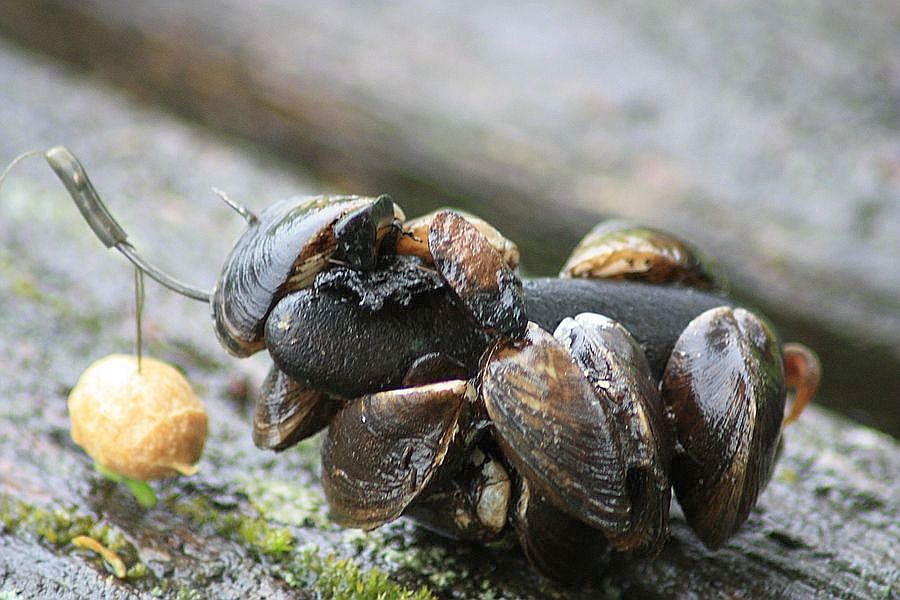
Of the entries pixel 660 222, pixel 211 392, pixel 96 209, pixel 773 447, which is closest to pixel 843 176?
pixel 660 222

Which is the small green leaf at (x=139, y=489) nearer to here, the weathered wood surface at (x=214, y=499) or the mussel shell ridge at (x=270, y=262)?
the weathered wood surface at (x=214, y=499)

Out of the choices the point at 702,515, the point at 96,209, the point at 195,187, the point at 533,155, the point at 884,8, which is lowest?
the point at 195,187

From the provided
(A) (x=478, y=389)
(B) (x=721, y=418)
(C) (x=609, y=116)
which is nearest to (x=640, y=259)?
(B) (x=721, y=418)

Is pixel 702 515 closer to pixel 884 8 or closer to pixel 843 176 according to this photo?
pixel 843 176

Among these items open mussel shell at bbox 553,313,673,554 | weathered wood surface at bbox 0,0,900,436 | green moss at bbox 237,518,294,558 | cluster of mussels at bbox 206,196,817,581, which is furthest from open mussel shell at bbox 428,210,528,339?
weathered wood surface at bbox 0,0,900,436

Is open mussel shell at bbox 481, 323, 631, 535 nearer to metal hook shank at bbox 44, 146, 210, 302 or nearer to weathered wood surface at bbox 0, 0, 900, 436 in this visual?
metal hook shank at bbox 44, 146, 210, 302

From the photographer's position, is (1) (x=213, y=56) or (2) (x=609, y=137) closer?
(2) (x=609, y=137)

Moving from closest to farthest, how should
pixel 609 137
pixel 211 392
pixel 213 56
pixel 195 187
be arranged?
pixel 211 392, pixel 195 187, pixel 609 137, pixel 213 56
